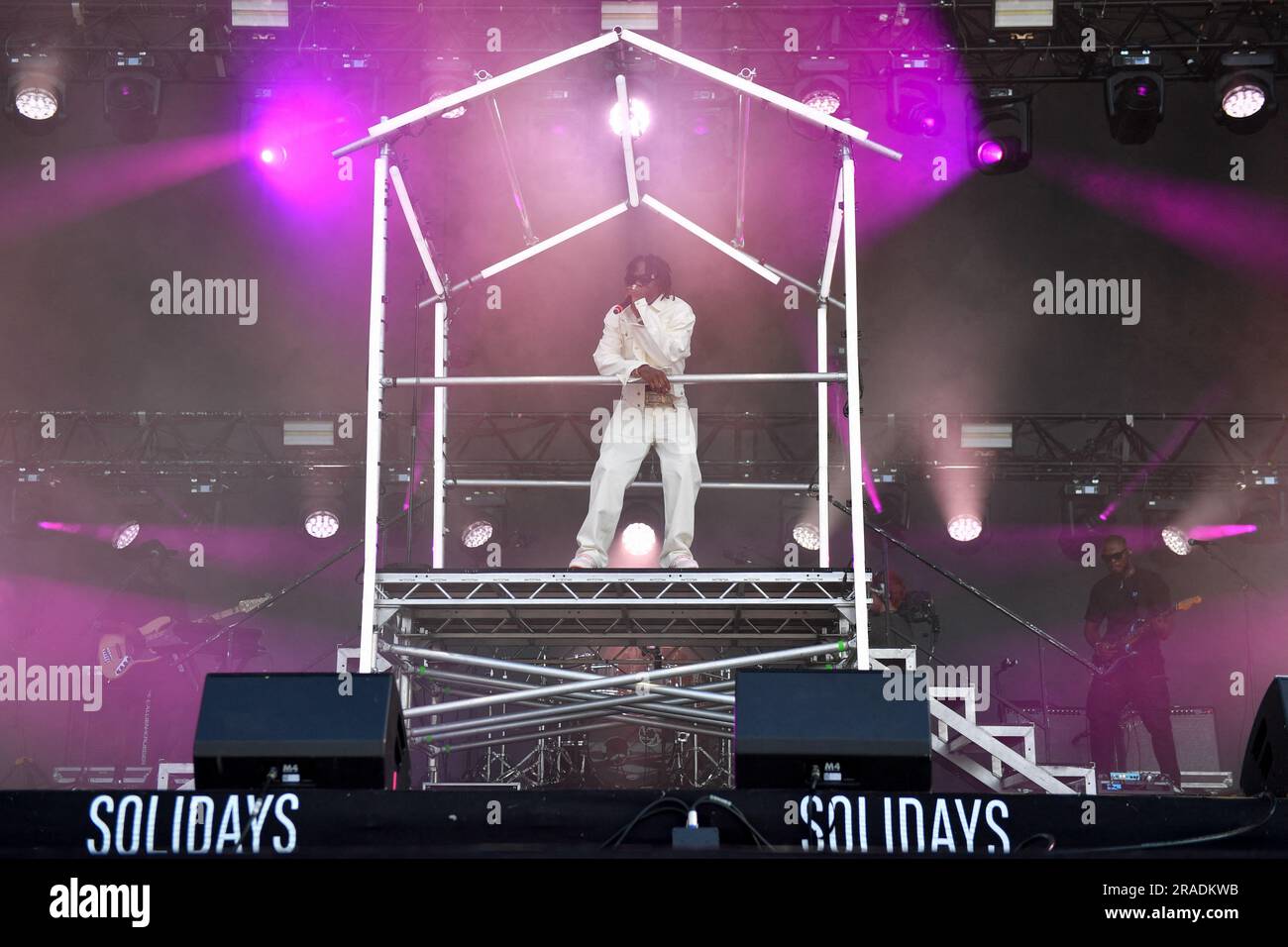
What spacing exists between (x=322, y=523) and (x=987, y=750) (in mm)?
8099

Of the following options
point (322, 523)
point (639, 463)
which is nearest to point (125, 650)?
point (322, 523)

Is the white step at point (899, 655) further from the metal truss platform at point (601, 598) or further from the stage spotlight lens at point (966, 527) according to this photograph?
the stage spotlight lens at point (966, 527)

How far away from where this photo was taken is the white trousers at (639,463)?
823cm

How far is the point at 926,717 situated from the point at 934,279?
10839 mm

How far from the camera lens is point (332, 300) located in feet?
48.1

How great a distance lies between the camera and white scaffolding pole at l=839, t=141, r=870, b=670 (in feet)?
22.4

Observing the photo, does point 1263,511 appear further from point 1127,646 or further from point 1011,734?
point 1011,734

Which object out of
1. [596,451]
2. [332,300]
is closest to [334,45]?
[332,300]

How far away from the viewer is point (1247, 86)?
38.4ft

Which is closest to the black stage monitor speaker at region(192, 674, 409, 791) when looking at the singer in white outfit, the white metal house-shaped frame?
the white metal house-shaped frame

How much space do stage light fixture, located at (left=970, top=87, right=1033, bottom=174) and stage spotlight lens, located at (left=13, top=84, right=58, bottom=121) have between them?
844cm

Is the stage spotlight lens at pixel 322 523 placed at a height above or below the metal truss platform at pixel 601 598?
above

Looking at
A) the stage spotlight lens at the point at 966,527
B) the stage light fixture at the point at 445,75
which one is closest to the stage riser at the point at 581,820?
the stage light fixture at the point at 445,75

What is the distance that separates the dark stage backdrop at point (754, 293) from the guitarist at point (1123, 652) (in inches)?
106
